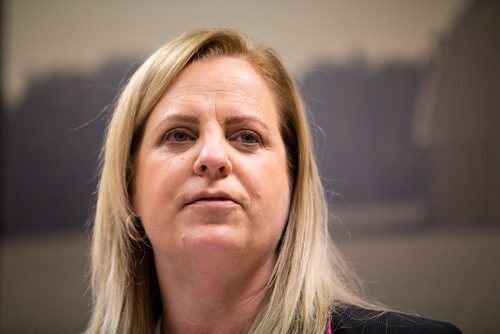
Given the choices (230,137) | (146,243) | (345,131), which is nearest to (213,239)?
(230,137)

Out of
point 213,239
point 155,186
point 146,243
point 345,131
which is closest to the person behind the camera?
point 213,239

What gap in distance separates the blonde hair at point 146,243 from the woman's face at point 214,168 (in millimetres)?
46

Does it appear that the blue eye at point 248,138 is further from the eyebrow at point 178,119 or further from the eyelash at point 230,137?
the eyebrow at point 178,119

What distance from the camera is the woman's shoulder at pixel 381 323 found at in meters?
1.39

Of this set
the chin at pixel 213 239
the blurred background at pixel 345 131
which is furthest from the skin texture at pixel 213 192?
the blurred background at pixel 345 131

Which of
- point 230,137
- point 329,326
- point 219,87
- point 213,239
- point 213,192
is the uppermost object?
point 219,87

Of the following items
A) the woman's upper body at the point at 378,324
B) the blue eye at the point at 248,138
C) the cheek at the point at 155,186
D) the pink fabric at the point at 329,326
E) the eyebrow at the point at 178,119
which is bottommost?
the pink fabric at the point at 329,326

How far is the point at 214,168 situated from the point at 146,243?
19.0 inches

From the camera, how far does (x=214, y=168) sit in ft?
4.63

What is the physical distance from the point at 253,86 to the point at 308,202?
40 centimetres

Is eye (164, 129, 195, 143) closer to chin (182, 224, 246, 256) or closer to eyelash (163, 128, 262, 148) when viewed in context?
eyelash (163, 128, 262, 148)

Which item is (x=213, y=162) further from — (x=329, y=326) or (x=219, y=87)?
(x=329, y=326)

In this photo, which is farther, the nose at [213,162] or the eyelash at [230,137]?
the eyelash at [230,137]

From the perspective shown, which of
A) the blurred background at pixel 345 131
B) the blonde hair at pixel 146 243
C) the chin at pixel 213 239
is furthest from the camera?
the blurred background at pixel 345 131
